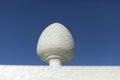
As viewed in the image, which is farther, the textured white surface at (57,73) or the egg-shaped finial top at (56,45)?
the egg-shaped finial top at (56,45)

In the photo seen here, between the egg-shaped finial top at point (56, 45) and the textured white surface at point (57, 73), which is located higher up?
the egg-shaped finial top at point (56, 45)

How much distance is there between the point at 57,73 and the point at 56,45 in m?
0.80

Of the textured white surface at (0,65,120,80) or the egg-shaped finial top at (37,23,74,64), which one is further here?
the egg-shaped finial top at (37,23,74,64)

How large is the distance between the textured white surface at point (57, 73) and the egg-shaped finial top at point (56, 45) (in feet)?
2.23

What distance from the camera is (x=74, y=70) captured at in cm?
439

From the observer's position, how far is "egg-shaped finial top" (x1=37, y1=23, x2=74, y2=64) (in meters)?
5.03

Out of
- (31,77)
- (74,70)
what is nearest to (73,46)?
(74,70)

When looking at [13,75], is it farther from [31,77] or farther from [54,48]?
[54,48]

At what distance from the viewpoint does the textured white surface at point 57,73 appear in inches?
168

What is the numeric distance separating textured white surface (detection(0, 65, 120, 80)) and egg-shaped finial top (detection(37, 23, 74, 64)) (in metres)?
0.68

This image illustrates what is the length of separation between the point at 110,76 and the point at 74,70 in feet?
1.63

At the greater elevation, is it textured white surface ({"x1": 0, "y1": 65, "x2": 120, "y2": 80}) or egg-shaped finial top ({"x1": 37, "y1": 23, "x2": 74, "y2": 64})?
egg-shaped finial top ({"x1": 37, "y1": 23, "x2": 74, "y2": 64})

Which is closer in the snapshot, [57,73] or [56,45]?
[57,73]

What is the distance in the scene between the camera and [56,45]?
16.4 ft
